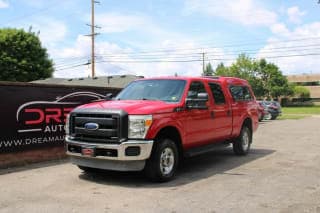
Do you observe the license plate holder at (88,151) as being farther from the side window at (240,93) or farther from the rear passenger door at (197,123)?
the side window at (240,93)

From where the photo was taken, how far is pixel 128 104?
24.8ft

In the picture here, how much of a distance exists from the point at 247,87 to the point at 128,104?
5.02m

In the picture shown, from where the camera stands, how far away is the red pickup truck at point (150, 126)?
711 cm

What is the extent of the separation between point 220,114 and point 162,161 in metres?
2.45

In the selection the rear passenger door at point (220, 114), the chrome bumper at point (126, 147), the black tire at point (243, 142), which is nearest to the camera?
the chrome bumper at point (126, 147)

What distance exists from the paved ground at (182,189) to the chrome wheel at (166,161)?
29cm

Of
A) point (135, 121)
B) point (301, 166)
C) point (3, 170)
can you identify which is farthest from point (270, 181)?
point (3, 170)

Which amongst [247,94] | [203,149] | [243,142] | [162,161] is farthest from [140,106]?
[247,94]

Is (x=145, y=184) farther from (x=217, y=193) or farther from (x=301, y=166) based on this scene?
(x=301, y=166)

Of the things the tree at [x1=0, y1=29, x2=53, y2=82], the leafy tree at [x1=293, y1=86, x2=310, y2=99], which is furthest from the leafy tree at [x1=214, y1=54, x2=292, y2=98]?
the tree at [x1=0, y1=29, x2=53, y2=82]

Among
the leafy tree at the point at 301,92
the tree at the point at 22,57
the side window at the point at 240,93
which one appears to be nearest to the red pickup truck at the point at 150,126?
the side window at the point at 240,93

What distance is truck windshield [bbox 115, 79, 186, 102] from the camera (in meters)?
8.27

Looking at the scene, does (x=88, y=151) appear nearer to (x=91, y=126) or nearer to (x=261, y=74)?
(x=91, y=126)

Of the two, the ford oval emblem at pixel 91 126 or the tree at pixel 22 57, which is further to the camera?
the tree at pixel 22 57
